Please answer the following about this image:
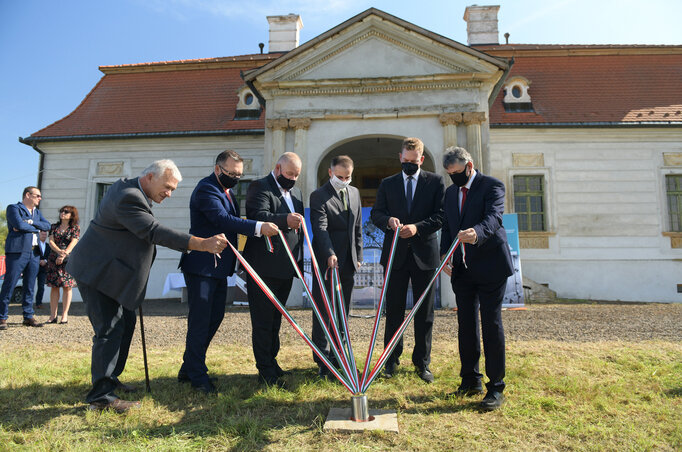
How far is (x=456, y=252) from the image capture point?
3.38 meters

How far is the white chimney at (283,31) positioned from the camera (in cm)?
1933

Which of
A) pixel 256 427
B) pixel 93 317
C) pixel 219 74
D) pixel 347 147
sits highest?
pixel 219 74

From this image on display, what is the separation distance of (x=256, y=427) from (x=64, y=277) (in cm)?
585

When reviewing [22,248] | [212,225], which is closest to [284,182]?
[212,225]

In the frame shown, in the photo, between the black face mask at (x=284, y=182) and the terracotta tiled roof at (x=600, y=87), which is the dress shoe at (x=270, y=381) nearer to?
the black face mask at (x=284, y=182)

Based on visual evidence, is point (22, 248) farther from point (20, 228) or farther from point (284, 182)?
point (284, 182)

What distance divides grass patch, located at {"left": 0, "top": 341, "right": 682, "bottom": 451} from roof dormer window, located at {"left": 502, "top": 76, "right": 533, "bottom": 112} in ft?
40.5

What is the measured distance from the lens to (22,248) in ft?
21.6

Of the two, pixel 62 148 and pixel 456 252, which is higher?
pixel 62 148

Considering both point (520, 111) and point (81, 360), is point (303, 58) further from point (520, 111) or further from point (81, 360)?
point (81, 360)

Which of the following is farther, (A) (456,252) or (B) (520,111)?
(B) (520,111)

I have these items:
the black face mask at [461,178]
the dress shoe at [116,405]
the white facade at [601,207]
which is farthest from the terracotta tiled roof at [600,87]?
the dress shoe at [116,405]

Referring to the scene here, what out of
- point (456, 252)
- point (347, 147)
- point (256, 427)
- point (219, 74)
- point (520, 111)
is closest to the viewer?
point (256, 427)

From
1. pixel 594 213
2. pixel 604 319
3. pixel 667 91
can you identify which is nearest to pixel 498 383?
pixel 604 319
